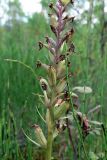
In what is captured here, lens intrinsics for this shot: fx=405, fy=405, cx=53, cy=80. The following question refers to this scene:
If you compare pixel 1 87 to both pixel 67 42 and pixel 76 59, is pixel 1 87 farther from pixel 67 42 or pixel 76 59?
pixel 76 59

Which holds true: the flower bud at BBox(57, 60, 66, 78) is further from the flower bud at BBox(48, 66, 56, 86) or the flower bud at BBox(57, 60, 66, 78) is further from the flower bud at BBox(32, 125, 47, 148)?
Result: the flower bud at BBox(32, 125, 47, 148)

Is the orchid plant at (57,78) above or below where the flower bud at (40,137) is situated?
above

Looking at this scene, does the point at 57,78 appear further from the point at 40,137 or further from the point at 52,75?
the point at 40,137

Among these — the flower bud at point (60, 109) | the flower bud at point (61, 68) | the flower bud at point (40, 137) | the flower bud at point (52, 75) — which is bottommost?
the flower bud at point (40, 137)

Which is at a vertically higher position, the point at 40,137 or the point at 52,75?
the point at 52,75

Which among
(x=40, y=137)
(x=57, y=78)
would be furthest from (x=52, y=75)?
(x=40, y=137)

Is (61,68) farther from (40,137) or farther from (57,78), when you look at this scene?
(40,137)

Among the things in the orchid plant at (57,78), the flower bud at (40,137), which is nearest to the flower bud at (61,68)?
the orchid plant at (57,78)

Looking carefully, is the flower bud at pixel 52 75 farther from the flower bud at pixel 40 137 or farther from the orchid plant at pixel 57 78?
the flower bud at pixel 40 137

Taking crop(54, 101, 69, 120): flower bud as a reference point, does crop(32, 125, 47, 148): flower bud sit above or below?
below

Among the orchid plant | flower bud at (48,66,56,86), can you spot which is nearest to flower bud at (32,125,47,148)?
the orchid plant

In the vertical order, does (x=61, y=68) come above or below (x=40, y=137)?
above
